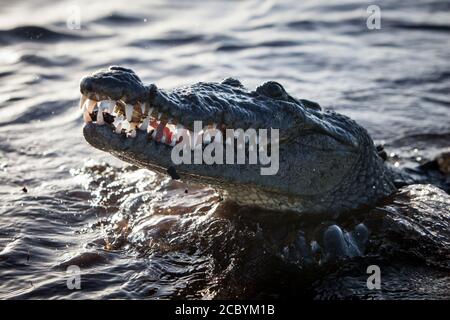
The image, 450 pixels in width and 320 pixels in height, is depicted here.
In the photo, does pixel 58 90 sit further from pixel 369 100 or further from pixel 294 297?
pixel 294 297

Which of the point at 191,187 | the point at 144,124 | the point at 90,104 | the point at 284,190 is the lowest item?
the point at 191,187

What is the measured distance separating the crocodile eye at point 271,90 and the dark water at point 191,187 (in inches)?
35.7

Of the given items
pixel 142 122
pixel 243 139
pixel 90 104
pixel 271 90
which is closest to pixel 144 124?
pixel 142 122

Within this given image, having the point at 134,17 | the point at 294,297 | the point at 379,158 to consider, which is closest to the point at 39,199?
the point at 294,297

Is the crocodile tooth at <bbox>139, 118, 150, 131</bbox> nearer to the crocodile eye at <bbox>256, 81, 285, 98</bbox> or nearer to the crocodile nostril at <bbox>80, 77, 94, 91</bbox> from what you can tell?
the crocodile nostril at <bbox>80, 77, 94, 91</bbox>

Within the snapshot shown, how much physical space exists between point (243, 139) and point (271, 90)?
525 mm

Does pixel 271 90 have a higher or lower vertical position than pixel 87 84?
lower

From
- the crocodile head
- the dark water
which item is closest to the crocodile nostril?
the crocodile head

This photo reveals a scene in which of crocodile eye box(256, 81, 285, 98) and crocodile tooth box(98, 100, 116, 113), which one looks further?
crocodile eye box(256, 81, 285, 98)

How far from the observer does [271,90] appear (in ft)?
14.9

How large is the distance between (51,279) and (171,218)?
1.20 m

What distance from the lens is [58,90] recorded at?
8.21m

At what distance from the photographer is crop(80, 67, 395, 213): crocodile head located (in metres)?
3.78

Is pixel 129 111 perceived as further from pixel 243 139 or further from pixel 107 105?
pixel 243 139
